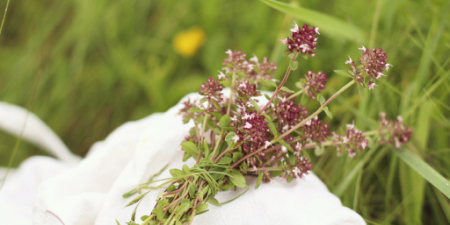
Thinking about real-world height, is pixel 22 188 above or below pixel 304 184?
below

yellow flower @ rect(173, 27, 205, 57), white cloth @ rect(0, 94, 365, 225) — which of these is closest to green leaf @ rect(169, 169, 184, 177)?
white cloth @ rect(0, 94, 365, 225)

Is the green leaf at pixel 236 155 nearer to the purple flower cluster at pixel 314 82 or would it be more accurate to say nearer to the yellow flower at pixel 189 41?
the purple flower cluster at pixel 314 82

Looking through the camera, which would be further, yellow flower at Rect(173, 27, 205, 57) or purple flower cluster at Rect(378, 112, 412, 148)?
yellow flower at Rect(173, 27, 205, 57)

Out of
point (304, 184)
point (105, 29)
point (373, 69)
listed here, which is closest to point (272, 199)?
point (304, 184)

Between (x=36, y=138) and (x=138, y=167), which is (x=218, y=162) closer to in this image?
(x=138, y=167)

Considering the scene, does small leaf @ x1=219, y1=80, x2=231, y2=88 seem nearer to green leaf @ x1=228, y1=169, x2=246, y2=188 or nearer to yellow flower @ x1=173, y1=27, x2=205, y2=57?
green leaf @ x1=228, y1=169, x2=246, y2=188

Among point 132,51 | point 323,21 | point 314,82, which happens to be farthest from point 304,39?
point 132,51
